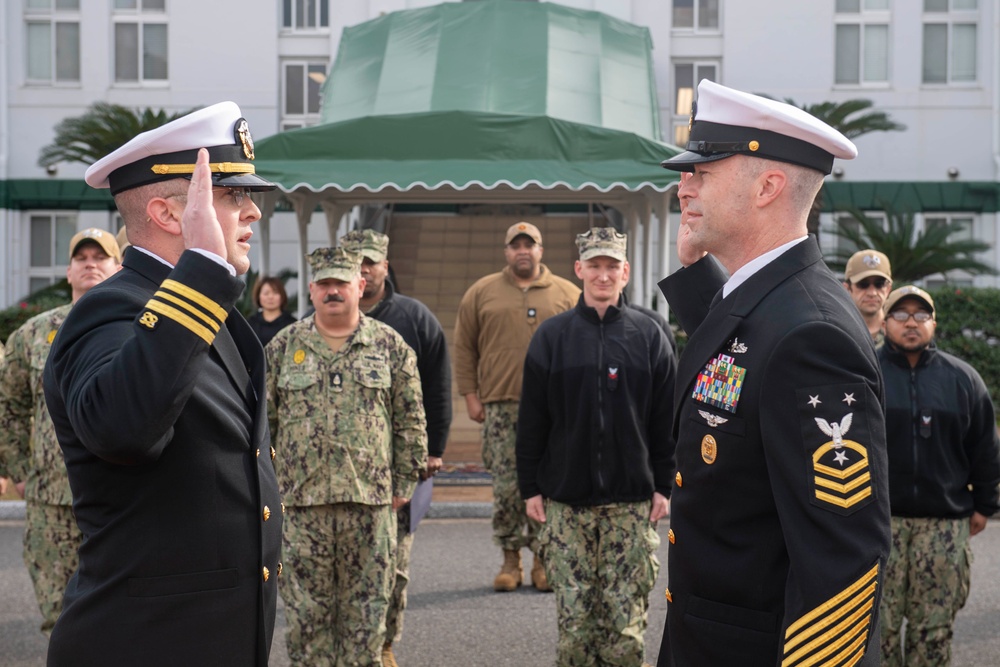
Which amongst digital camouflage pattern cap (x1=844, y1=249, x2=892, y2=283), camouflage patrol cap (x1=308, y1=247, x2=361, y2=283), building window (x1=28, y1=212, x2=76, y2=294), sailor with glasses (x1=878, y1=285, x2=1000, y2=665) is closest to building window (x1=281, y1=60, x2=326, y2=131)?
building window (x1=28, y1=212, x2=76, y2=294)

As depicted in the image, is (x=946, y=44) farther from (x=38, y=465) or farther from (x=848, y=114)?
(x=38, y=465)

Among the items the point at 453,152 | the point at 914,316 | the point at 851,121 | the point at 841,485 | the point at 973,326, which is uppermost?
the point at 851,121

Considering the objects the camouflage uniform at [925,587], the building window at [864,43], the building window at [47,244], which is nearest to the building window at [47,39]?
the building window at [47,244]

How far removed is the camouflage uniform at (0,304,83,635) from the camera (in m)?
5.91

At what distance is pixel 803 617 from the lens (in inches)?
97.7

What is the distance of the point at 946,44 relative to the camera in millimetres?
21469

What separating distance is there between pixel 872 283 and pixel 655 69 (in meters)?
14.9

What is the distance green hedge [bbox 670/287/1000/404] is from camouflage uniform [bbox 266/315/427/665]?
10155 millimetres

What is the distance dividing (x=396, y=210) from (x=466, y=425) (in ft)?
28.4

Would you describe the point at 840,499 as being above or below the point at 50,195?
below

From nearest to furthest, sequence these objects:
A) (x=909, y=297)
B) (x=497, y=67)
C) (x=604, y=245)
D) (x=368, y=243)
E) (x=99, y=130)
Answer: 1. (x=909, y=297)
2. (x=604, y=245)
3. (x=368, y=243)
4. (x=497, y=67)
5. (x=99, y=130)

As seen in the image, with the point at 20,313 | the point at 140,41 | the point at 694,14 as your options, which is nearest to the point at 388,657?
the point at 20,313

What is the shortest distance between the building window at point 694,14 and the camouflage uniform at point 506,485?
1477 cm

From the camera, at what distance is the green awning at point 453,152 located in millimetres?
12141
